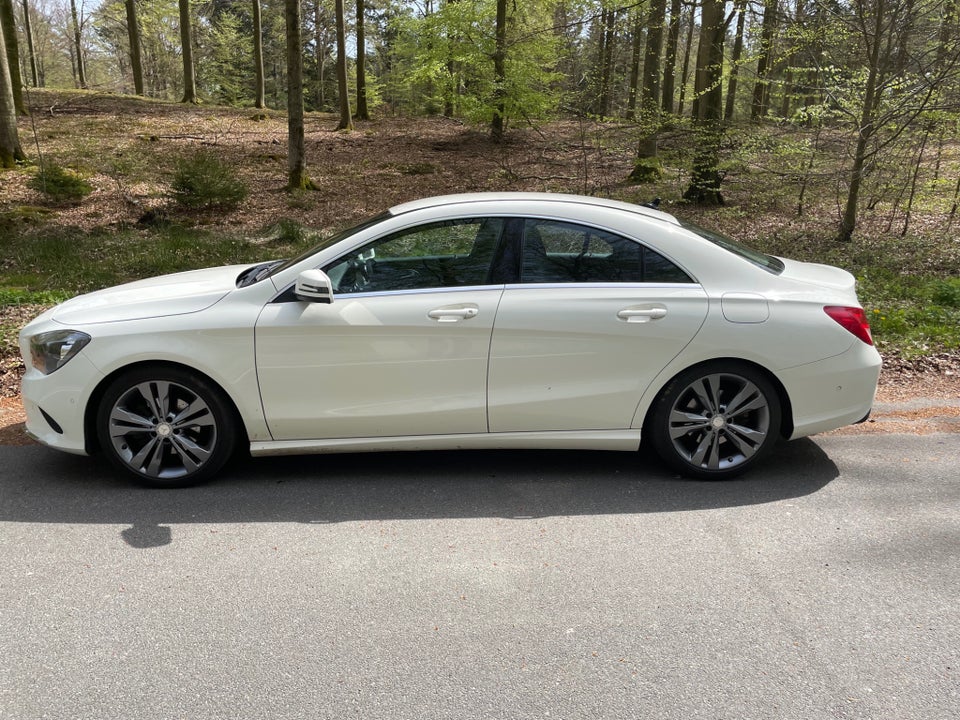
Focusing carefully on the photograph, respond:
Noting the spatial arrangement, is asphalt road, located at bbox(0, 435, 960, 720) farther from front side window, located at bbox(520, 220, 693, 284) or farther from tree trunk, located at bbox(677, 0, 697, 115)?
tree trunk, located at bbox(677, 0, 697, 115)

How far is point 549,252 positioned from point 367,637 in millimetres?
2484

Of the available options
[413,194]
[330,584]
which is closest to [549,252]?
[330,584]

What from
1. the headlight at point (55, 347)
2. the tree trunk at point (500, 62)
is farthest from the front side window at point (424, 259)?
the tree trunk at point (500, 62)

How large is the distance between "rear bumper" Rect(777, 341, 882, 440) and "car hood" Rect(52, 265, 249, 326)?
349cm

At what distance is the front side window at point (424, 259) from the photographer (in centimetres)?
448

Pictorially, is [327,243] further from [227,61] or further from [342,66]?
[227,61]

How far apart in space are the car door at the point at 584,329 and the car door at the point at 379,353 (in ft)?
0.54

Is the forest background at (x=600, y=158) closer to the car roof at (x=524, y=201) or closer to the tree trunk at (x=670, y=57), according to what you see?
the tree trunk at (x=670, y=57)

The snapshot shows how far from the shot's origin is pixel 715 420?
450cm

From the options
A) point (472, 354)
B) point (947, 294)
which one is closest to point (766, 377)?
point (472, 354)

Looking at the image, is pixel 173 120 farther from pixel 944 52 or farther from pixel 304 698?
pixel 304 698

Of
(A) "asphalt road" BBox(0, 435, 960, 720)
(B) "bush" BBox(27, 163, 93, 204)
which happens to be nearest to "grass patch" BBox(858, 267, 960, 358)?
(A) "asphalt road" BBox(0, 435, 960, 720)

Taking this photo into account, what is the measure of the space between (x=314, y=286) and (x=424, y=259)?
0.74 metres

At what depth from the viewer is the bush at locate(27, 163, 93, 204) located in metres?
13.9
